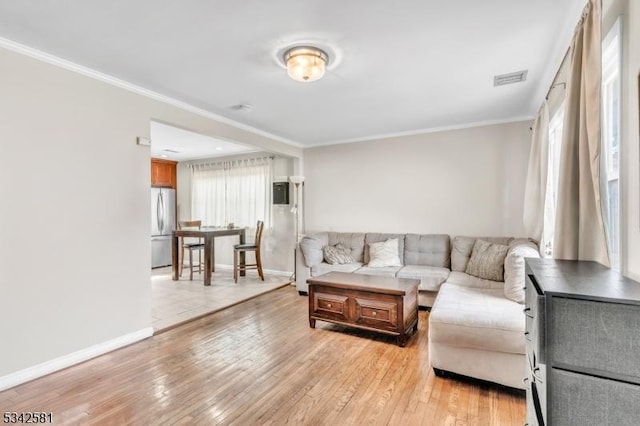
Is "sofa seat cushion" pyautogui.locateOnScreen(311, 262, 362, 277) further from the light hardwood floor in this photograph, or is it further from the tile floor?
the light hardwood floor

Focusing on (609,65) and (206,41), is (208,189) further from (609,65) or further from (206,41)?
(609,65)

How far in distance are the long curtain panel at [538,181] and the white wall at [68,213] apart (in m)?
3.80

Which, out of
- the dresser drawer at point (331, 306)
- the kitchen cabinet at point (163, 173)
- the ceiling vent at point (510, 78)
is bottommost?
the dresser drawer at point (331, 306)

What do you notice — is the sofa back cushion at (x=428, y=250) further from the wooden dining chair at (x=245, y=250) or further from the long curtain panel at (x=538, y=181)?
the wooden dining chair at (x=245, y=250)

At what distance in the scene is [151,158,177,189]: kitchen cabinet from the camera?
6961 millimetres

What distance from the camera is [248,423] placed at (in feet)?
6.07

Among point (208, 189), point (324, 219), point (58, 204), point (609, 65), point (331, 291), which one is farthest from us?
point (208, 189)

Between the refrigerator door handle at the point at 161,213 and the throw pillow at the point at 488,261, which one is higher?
the refrigerator door handle at the point at 161,213

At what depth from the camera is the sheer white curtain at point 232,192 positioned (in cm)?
619

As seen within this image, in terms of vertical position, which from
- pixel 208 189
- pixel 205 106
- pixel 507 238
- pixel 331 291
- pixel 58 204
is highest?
pixel 205 106

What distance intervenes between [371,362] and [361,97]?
258cm

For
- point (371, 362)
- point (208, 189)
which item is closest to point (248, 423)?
point (371, 362)

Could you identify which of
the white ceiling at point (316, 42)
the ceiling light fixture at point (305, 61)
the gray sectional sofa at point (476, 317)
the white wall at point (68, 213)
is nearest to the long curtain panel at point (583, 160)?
the white ceiling at point (316, 42)

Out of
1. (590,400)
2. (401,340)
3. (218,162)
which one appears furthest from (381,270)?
(218,162)
